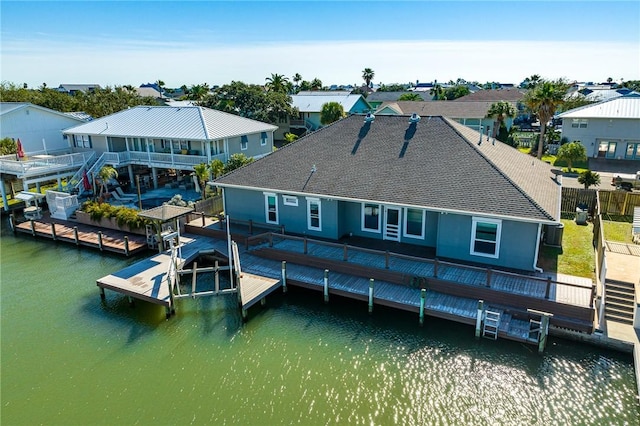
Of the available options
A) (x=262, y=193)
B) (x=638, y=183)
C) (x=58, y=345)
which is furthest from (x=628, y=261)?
(x=58, y=345)

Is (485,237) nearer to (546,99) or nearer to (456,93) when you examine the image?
(546,99)

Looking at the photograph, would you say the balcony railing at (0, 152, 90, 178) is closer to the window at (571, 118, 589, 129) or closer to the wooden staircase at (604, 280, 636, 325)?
the wooden staircase at (604, 280, 636, 325)

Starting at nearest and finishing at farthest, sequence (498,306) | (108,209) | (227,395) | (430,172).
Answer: (227,395), (498,306), (430,172), (108,209)

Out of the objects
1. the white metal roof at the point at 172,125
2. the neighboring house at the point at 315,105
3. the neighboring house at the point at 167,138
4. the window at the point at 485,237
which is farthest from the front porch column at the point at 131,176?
the window at the point at 485,237

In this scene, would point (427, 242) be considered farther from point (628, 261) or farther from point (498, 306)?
point (628, 261)

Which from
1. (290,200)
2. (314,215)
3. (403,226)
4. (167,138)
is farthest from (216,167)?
(403,226)

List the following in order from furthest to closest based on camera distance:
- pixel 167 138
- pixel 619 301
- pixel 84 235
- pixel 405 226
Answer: pixel 167 138, pixel 84 235, pixel 405 226, pixel 619 301

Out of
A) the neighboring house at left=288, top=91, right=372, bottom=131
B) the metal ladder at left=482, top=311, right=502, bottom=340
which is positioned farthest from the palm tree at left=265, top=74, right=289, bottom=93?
the metal ladder at left=482, top=311, right=502, bottom=340
